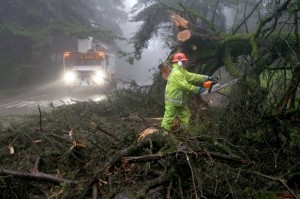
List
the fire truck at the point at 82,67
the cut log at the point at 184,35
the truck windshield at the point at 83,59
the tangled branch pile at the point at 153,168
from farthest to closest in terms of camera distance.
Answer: the truck windshield at the point at 83,59, the fire truck at the point at 82,67, the cut log at the point at 184,35, the tangled branch pile at the point at 153,168

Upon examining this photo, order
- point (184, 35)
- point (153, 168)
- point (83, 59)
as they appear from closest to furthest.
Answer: point (153, 168) < point (184, 35) < point (83, 59)

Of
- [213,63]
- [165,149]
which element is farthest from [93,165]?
[213,63]

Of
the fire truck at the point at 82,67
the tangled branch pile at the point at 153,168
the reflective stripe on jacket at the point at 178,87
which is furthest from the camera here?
the fire truck at the point at 82,67

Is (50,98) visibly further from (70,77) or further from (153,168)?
(153,168)

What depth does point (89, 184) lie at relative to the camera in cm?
416

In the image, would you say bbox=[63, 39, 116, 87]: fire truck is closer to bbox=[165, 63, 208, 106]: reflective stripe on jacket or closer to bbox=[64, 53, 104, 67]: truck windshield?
bbox=[64, 53, 104, 67]: truck windshield

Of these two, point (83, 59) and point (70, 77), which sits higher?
point (83, 59)

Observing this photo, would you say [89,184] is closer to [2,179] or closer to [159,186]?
[159,186]

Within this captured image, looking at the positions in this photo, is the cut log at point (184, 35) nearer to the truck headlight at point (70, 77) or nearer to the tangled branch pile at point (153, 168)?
the tangled branch pile at point (153, 168)

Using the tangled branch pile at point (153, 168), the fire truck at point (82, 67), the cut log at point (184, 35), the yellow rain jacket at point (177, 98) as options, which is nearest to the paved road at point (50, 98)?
the fire truck at point (82, 67)

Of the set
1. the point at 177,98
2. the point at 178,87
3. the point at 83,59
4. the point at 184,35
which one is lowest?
the point at 83,59

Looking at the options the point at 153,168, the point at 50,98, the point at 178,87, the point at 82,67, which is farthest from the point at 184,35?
the point at 82,67

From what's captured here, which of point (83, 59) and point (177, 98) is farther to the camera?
point (83, 59)

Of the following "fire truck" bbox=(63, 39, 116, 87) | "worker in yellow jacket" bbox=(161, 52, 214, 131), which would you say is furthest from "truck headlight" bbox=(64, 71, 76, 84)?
"worker in yellow jacket" bbox=(161, 52, 214, 131)
